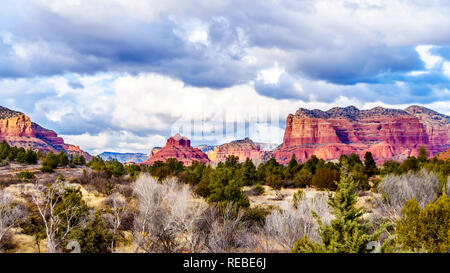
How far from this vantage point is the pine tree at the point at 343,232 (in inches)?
381

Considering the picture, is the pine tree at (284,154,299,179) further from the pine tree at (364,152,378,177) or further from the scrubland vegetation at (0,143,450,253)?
the pine tree at (364,152,378,177)

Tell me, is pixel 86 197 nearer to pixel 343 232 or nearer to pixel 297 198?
pixel 297 198

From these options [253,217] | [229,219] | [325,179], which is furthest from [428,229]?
[325,179]

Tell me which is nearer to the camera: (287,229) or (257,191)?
(287,229)

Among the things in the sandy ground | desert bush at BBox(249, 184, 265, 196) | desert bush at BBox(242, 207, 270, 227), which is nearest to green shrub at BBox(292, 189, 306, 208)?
the sandy ground

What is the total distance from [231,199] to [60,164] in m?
48.1

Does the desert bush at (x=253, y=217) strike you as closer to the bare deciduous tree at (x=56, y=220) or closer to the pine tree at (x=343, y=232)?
the bare deciduous tree at (x=56, y=220)

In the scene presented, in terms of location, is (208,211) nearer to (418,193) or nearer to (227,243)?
(227,243)

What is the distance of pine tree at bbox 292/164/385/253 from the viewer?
967cm

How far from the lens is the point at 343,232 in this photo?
34.2 ft

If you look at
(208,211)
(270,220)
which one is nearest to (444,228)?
(270,220)
